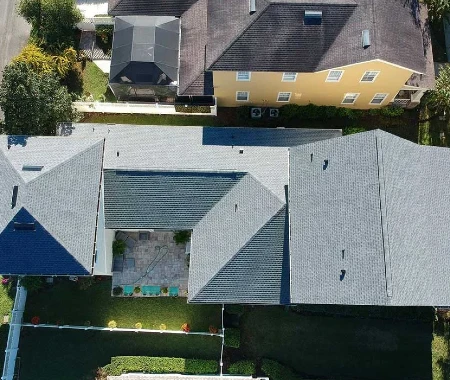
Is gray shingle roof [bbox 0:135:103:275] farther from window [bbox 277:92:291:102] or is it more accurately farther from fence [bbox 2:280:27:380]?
window [bbox 277:92:291:102]

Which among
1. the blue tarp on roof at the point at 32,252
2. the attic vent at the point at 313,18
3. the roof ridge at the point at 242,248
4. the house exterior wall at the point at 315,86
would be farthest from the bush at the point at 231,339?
the attic vent at the point at 313,18

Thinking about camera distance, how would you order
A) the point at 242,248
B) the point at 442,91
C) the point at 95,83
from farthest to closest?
the point at 95,83, the point at 442,91, the point at 242,248

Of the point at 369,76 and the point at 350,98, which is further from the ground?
the point at 369,76

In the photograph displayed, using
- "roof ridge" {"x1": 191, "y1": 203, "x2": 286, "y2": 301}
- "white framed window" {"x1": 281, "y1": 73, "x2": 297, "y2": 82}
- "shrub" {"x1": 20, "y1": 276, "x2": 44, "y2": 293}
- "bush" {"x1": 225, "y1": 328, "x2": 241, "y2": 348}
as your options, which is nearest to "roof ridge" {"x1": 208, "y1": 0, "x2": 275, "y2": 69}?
"white framed window" {"x1": 281, "y1": 73, "x2": 297, "y2": 82}

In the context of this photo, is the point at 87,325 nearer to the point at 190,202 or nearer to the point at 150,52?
the point at 190,202

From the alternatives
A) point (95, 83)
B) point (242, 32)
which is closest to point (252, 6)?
point (242, 32)

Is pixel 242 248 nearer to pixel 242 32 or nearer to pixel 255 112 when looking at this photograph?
→ pixel 255 112

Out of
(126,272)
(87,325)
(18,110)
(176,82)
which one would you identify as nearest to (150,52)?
(176,82)
